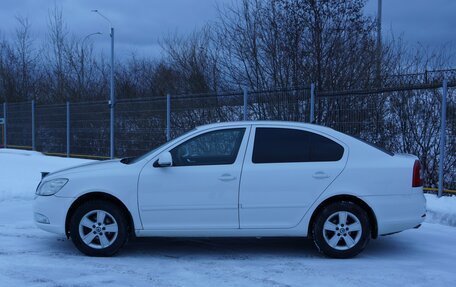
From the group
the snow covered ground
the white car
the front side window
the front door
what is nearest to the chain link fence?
the snow covered ground

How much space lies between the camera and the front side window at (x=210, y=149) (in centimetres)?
598

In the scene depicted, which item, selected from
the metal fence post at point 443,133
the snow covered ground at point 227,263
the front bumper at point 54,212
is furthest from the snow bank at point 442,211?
the front bumper at point 54,212

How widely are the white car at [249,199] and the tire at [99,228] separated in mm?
12

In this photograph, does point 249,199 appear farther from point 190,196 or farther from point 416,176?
point 416,176

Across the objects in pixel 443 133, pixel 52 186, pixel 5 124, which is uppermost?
pixel 5 124

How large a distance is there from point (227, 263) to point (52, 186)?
92.5 inches

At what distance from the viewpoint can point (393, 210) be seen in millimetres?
5844

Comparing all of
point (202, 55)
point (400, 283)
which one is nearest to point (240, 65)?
point (202, 55)

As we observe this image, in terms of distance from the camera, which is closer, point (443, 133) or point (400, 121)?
point (443, 133)

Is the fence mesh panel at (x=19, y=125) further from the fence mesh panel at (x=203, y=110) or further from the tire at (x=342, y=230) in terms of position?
the tire at (x=342, y=230)

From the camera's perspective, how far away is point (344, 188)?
5840 mm

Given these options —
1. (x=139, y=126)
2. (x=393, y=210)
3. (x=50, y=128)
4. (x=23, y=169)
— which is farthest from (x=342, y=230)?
(x=50, y=128)

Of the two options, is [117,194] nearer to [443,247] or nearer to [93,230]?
[93,230]

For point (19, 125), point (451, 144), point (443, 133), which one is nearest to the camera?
point (443, 133)
